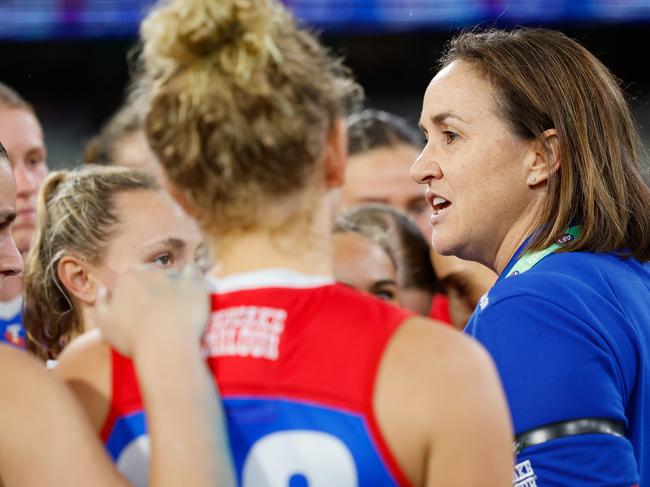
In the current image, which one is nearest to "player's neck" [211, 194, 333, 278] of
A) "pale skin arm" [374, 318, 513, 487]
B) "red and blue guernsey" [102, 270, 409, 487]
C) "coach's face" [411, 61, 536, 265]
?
"red and blue guernsey" [102, 270, 409, 487]

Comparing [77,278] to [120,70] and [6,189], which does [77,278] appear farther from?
[120,70]

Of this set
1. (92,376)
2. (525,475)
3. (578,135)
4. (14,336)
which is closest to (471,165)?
(578,135)

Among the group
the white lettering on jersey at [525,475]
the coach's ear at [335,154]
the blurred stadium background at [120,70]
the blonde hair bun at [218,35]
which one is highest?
the blonde hair bun at [218,35]

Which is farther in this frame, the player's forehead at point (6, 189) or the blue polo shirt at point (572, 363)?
the player's forehead at point (6, 189)

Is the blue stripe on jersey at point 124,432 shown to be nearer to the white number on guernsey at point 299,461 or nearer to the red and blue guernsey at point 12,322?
the white number on guernsey at point 299,461

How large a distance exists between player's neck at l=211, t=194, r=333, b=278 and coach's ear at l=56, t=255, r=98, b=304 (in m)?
1.32

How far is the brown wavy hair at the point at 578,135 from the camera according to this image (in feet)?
7.43

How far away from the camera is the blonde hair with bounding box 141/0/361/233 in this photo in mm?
1405

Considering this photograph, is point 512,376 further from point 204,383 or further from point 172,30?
point 172,30

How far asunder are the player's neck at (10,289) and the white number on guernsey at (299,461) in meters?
2.76

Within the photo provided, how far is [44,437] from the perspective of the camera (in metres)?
1.46

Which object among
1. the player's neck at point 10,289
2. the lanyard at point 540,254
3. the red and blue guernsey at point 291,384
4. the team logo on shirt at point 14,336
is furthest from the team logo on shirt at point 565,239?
the player's neck at point 10,289

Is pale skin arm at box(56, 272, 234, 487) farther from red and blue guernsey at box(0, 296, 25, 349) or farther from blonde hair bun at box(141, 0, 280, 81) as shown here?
red and blue guernsey at box(0, 296, 25, 349)

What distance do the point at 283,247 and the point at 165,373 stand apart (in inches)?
10.2
